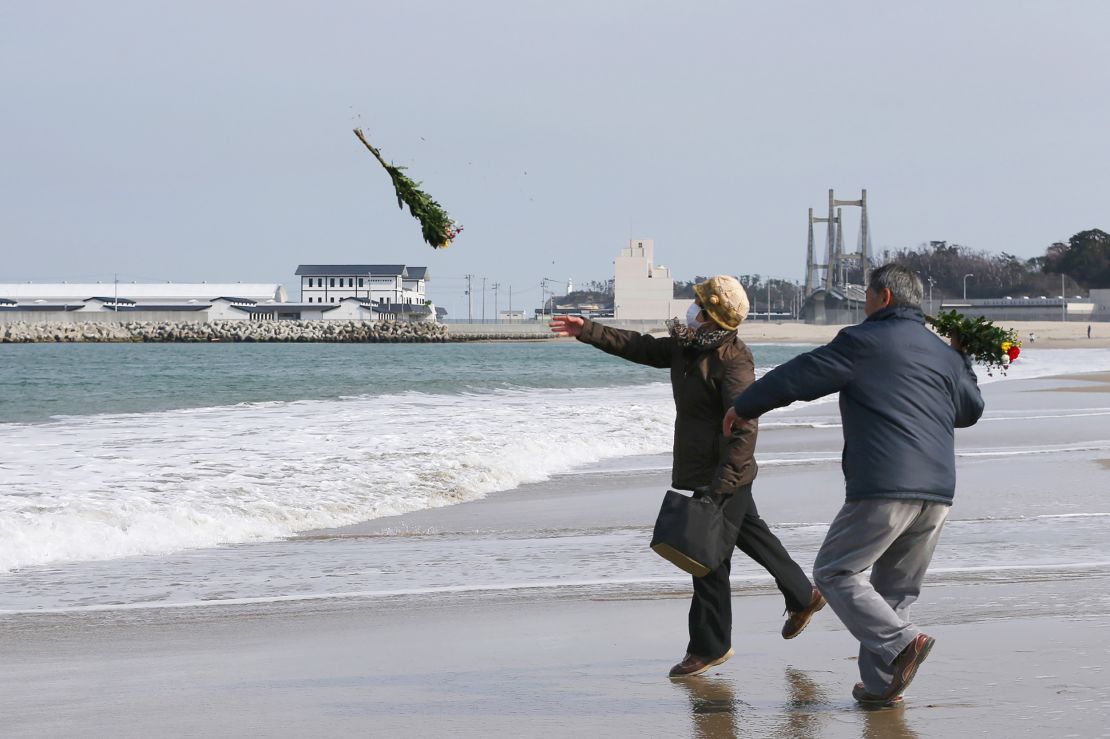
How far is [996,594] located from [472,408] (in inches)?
730

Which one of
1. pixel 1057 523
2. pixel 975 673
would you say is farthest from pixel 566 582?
pixel 1057 523

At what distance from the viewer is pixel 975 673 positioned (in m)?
4.88

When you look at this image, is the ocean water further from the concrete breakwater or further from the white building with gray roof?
the white building with gray roof

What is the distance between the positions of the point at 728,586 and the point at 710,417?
2.26 ft

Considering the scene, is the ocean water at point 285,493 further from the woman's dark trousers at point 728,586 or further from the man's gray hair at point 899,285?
the man's gray hair at point 899,285

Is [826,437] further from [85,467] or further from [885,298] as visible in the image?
[885,298]

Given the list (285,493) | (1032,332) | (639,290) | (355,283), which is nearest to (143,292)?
(355,283)

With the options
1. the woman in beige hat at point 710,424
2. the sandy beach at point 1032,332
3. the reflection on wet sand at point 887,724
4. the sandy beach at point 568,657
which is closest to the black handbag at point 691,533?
the woman in beige hat at point 710,424

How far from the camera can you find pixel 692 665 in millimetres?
5047

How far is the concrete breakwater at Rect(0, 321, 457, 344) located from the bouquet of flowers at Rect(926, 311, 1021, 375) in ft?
407

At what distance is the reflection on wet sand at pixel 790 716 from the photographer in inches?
167

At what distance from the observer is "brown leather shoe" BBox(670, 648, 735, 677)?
5039mm

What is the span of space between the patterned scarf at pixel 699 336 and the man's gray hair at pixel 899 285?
723mm

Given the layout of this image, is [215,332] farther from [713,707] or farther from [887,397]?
[887,397]
